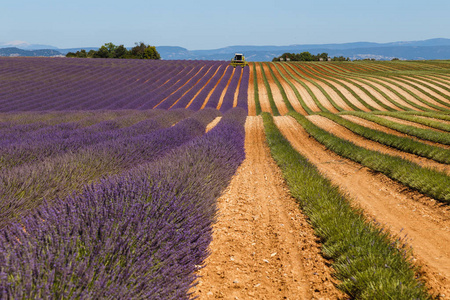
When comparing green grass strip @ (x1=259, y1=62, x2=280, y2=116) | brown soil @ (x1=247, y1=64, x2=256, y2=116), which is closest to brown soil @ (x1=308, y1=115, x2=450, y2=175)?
green grass strip @ (x1=259, y1=62, x2=280, y2=116)

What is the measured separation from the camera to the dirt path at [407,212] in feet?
10.2

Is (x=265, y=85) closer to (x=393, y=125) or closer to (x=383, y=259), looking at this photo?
(x=393, y=125)

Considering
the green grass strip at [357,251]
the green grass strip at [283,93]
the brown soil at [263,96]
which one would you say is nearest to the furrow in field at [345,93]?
the green grass strip at [283,93]

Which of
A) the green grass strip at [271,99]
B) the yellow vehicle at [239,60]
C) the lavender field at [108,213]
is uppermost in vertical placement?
the yellow vehicle at [239,60]

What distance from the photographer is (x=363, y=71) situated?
44406mm

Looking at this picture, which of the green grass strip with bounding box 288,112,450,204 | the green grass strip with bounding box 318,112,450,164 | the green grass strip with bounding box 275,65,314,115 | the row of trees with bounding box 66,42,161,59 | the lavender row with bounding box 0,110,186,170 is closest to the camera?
the green grass strip with bounding box 288,112,450,204

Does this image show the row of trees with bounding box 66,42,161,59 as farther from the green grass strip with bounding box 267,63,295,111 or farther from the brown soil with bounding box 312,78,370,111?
the brown soil with bounding box 312,78,370,111

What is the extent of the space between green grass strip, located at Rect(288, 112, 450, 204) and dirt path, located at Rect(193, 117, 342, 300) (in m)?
2.41

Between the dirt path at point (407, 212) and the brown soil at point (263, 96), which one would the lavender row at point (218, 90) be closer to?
the brown soil at point (263, 96)

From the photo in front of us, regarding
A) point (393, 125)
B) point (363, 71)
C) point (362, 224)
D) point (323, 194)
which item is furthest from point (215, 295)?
point (363, 71)

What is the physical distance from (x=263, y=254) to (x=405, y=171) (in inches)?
165

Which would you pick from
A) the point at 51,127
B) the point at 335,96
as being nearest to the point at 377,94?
the point at 335,96

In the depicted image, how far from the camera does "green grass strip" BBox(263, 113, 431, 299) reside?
2.42m

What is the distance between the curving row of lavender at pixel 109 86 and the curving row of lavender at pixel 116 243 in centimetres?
2133
